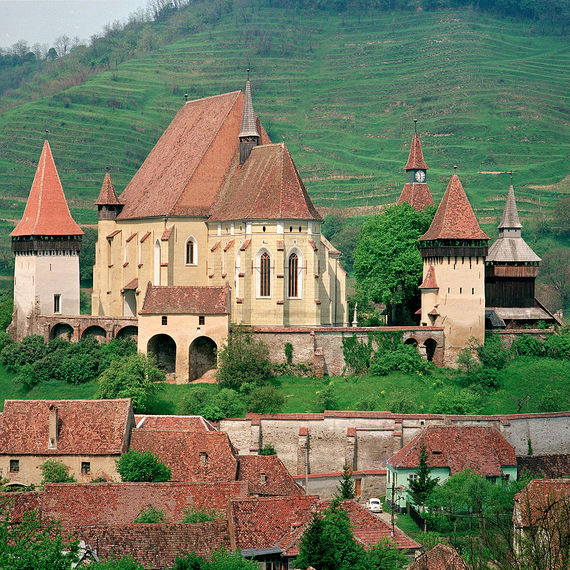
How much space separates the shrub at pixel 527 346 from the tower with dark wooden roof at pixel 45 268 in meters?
22.4

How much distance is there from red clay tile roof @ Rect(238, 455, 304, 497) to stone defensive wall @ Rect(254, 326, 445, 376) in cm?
1090

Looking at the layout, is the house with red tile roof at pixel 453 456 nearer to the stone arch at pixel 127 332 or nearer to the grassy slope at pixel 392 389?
the grassy slope at pixel 392 389

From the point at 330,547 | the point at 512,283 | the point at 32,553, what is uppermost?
the point at 512,283

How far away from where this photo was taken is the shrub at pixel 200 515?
144 feet

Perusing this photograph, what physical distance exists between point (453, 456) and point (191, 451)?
1059 cm

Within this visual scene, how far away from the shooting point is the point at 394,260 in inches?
2689

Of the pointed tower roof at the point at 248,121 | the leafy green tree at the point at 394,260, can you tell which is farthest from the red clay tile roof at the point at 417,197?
the pointed tower roof at the point at 248,121

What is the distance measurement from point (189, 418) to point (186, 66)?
122 meters

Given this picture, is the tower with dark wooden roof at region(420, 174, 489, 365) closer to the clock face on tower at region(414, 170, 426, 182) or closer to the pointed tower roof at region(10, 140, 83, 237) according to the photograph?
the clock face on tower at region(414, 170, 426, 182)

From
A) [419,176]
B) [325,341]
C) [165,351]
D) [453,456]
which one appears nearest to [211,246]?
[165,351]

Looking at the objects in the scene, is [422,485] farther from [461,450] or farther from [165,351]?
[165,351]

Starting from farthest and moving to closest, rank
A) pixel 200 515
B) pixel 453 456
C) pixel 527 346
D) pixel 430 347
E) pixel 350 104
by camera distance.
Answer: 1. pixel 350 104
2. pixel 430 347
3. pixel 527 346
4. pixel 453 456
5. pixel 200 515

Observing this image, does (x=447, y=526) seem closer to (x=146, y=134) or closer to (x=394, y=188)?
(x=394, y=188)

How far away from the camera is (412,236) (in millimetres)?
68688
